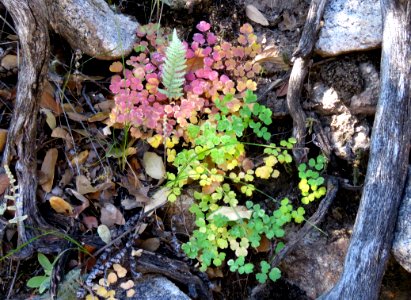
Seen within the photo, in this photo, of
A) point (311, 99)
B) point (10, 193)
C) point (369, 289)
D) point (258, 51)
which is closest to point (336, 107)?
point (311, 99)

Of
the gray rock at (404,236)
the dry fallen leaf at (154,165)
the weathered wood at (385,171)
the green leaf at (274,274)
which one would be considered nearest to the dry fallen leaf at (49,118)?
the dry fallen leaf at (154,165)

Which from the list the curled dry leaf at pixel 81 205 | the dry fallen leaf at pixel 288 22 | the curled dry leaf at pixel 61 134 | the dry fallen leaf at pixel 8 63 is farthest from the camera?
the dry fallen leaf at pixel 288 22

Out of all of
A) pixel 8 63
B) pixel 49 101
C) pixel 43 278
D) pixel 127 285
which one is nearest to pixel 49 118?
pixel 49 101

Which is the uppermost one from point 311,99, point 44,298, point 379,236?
point 311,99

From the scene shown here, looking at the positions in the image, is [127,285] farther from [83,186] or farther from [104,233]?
[83,186]

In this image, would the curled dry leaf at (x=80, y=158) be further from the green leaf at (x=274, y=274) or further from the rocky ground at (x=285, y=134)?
the green leaf at (x=274, y=274)

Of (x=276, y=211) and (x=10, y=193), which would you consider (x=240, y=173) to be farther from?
(x=10, y=193)
